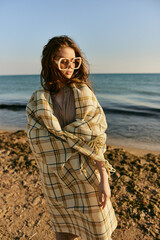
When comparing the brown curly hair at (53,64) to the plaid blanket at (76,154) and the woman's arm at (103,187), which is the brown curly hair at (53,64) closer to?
the plaid blanket at (76,154)

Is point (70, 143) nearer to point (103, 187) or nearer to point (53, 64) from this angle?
point (103, 187)

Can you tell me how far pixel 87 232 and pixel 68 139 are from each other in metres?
0.78

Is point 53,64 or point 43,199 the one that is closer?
point 53,64

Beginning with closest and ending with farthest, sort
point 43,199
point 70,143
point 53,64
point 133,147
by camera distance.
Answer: point 70,143, point 53,64, point 43,199, point 133,147

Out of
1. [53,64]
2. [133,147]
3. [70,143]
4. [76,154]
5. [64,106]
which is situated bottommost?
[133,147]

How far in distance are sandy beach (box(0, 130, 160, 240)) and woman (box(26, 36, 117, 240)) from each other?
1.10 meters

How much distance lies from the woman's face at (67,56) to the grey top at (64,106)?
0.11 m

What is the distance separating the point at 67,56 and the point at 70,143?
27.0 inches

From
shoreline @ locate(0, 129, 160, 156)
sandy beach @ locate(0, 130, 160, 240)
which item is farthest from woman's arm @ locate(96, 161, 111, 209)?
shoreline @ locate(0, 129, 160, 156)

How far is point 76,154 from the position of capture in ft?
4.93

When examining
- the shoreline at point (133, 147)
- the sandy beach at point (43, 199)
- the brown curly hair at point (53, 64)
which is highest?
the brown curly hair at point (53, 64)

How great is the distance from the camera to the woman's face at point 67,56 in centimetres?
160

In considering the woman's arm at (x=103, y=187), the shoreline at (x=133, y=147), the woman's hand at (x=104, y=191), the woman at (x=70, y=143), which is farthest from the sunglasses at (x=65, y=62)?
the shoreline at (x=133, y=147)

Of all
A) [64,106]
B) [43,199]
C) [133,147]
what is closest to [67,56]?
[64,106]
